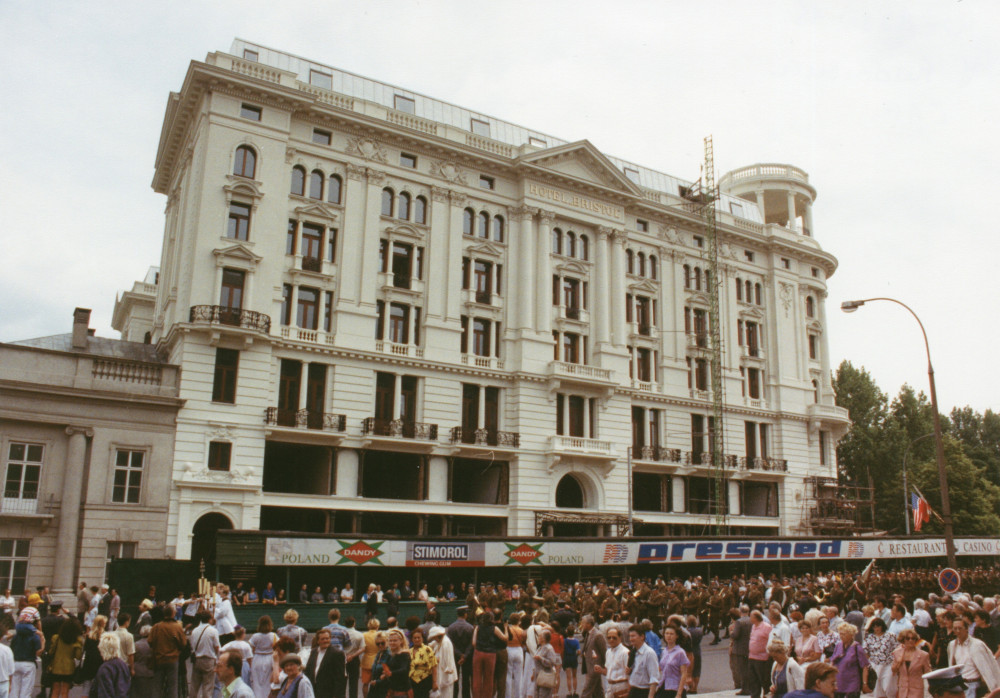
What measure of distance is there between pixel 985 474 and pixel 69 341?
8730 cm

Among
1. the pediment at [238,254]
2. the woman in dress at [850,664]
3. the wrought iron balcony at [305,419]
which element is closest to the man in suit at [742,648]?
the woman in dress at [850,664]

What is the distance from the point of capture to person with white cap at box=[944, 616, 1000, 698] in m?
12.5

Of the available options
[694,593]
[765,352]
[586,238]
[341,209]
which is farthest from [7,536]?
[765,352]

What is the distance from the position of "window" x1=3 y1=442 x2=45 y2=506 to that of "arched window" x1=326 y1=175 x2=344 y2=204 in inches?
729

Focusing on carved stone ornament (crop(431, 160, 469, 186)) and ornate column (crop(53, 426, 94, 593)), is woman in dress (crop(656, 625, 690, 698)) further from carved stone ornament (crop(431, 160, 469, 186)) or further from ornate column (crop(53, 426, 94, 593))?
carved stone ornament (crop(431, 160, 469, 186))

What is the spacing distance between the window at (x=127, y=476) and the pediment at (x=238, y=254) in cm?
996

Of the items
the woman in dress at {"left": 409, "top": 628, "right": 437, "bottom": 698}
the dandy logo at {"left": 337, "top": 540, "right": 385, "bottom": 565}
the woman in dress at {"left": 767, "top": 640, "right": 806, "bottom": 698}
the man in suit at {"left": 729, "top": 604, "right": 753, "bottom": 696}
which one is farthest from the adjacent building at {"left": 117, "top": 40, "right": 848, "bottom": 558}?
the woman in dress at {"left": 767, "top": 640, "right": 806, "bottom": 698}

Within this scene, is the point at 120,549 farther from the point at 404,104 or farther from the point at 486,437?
the point at 404,104

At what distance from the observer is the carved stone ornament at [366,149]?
4488 cm

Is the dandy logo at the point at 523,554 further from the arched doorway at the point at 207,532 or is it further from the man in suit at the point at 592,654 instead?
the man in suit at the point at 592,654

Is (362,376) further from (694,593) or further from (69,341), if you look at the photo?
(694,593)

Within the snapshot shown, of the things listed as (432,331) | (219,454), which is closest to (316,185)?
(432,331)

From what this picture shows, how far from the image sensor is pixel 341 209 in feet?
144

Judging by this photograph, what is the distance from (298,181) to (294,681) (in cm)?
3691
